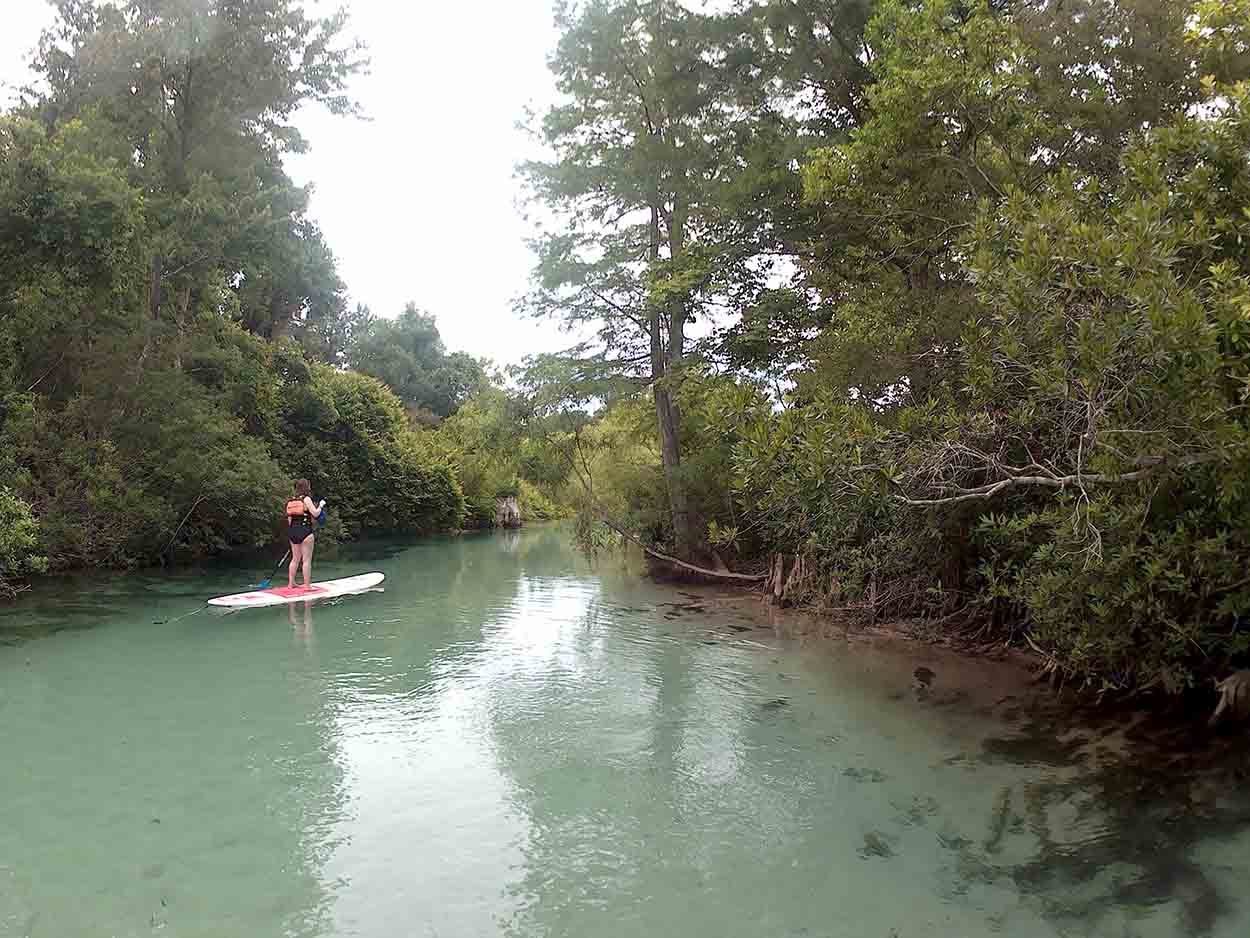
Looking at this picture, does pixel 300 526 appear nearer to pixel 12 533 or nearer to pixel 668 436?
pixel 12 533

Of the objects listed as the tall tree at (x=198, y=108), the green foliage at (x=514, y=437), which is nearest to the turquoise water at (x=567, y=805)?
the green foliage at (x=514, y=437)

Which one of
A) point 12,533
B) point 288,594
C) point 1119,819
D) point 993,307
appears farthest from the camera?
point 288,594

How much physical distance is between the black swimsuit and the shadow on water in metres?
11.5

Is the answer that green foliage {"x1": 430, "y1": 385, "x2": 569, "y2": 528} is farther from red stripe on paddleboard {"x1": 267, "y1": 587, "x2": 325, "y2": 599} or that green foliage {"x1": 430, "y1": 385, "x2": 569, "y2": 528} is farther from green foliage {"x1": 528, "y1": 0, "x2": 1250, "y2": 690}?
red stripe on paddleboard {"x1": 267, "y1": 587, "x2": 325, "y2": 599}

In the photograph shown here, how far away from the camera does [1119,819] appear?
4.99 meters

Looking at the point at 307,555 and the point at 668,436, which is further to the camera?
the point at 668,436

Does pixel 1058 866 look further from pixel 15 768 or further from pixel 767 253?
pixel 767 253

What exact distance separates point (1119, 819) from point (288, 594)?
40.2 feet

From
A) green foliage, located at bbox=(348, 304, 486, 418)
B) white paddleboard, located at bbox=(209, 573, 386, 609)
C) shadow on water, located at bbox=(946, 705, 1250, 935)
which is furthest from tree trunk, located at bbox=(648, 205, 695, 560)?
green foliage, located at bbox=(348, 304, 486, 418)

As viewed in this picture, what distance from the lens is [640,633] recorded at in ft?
39.8

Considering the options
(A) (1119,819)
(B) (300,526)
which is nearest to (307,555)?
(B) (300,526)

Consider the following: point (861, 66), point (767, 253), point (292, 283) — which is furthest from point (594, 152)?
point (292, 283)

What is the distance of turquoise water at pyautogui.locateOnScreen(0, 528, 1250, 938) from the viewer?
13.3 ft

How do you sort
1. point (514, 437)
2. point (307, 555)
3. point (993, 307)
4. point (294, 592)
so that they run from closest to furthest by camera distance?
point (993, 307) → point (294, 592) → point (307, 555) → point (514, 437)
